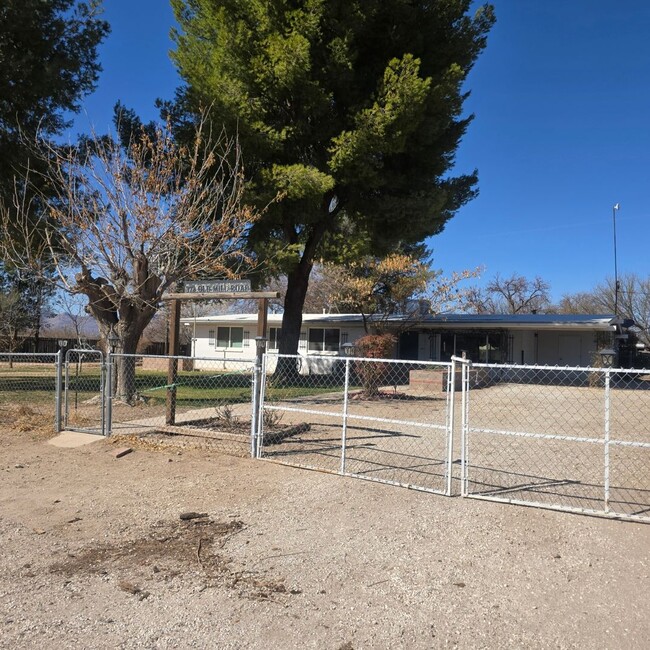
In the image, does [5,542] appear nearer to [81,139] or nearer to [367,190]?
[81,139]

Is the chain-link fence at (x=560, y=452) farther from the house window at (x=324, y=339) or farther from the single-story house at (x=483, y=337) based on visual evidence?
the house window at (x=324, y=339)

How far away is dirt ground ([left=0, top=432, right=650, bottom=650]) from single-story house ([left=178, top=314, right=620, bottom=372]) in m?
20.8

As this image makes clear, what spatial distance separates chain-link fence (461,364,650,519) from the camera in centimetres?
557

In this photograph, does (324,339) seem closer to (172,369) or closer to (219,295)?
(172,369)

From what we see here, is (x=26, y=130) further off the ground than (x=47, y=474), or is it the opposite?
(x=26, y=130)

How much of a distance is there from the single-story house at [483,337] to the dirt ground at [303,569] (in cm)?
2077

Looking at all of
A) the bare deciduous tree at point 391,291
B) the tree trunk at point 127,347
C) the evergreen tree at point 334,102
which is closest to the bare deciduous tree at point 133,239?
the tree trunk at point 127,347

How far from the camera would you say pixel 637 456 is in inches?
332

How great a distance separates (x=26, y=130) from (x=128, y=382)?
8.18m

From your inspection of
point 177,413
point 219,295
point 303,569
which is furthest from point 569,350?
point 303,569

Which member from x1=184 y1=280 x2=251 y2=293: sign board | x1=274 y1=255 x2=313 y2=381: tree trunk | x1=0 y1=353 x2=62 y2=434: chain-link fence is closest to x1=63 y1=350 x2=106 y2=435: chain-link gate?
x1=0 y1=353 x2=62 y2=434: chain-link fence

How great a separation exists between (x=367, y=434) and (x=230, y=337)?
22.9 metres

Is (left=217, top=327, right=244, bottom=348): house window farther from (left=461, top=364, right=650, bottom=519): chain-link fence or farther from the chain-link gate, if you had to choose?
(left=461, top=364, right=650, bottom=519): chain-link fence

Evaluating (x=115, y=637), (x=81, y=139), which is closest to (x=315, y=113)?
(x=81, y=139)
